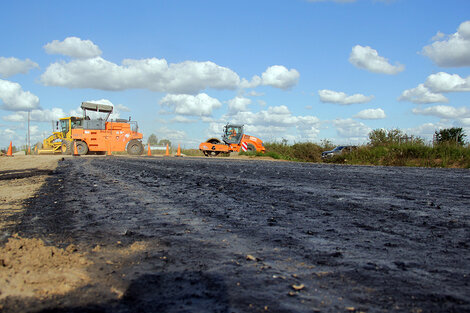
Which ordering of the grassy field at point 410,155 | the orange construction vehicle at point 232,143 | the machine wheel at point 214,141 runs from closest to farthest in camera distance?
the grassy field at point 410,155
the orange construction vehicle at point 232,143
the machine wheel at point 214,141

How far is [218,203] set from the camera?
5621 millimetres

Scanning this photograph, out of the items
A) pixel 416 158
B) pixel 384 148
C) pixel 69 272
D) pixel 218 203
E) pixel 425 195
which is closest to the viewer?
pixel 69 272

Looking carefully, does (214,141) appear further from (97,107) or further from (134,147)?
(97,107)

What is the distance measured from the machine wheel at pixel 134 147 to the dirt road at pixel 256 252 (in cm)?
2756

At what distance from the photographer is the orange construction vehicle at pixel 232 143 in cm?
3450

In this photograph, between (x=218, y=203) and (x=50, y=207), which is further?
(x=218, y=203)

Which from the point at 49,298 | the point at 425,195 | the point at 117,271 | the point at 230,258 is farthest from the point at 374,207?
the point at 49,298

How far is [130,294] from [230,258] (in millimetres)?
895

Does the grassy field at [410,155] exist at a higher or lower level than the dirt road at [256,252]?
higher

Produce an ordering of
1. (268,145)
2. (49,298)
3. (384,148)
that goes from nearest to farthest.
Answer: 1. (49,298)
2. (384,148)
3. (268,145)

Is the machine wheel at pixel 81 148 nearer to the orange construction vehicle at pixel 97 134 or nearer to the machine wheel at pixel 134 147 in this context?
the orange construction vehicle at pixel 97 134

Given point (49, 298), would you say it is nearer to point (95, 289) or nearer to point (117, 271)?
point (95, 289)

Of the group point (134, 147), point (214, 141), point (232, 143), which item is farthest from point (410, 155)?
point (134, 147)

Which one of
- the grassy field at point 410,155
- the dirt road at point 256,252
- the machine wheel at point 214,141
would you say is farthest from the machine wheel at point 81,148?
the dirt road at point 256,252
